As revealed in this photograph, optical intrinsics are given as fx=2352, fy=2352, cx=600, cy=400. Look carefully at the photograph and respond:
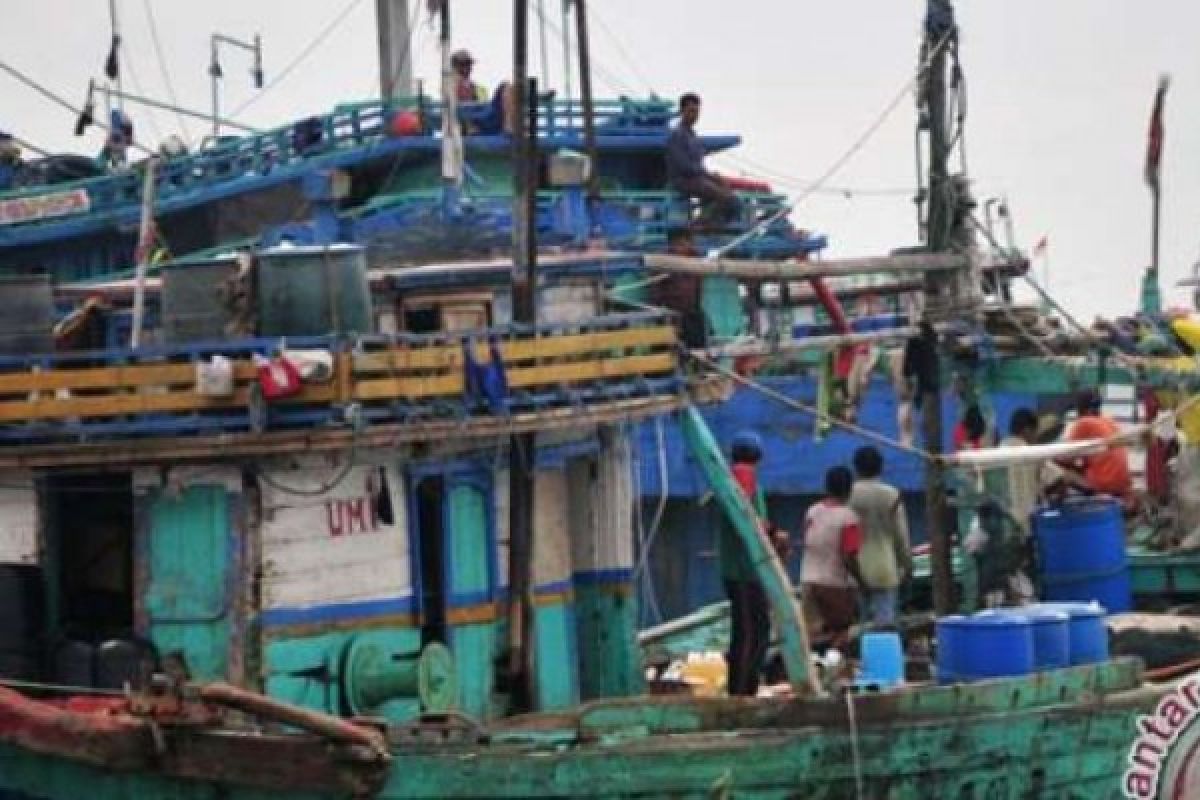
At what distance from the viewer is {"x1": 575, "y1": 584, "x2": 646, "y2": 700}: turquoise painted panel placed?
48.9ft

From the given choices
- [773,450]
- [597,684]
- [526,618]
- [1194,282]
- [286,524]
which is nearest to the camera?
[286,524]

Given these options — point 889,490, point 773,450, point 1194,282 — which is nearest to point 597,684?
point 889,490

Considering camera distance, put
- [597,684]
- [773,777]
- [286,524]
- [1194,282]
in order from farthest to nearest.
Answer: [1194,282]
[597,684]
[286,524]
[773,777]

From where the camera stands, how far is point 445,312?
14336 millimetres

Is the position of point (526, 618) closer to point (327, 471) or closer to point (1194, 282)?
point (327, 471)

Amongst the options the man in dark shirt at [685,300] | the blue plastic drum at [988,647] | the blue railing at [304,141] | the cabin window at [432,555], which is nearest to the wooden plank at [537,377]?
the cabin window at [432,555]

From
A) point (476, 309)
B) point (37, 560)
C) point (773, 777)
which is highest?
point (476, 309)

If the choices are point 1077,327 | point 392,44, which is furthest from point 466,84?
point 1077,327

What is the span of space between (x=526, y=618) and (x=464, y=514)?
0.72m

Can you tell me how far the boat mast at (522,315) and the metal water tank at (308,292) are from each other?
36.6 inches

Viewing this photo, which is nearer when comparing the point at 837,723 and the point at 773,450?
the point at 837,723

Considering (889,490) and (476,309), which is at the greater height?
(476,309)

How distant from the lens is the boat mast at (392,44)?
1033 inches

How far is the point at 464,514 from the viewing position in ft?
45.4
